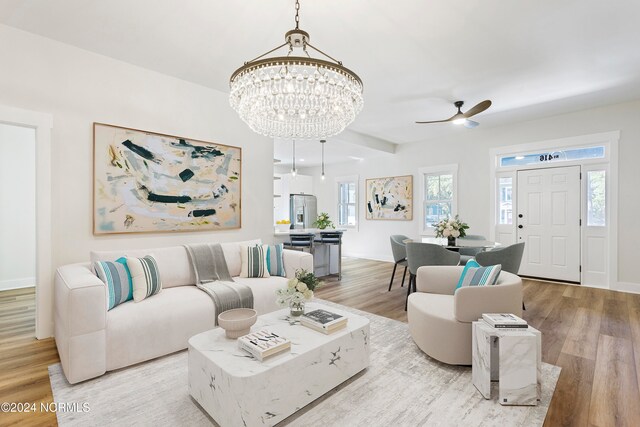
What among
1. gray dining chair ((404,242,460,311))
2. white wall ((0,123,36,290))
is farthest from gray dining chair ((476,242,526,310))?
white wall ((0,123,36,290))

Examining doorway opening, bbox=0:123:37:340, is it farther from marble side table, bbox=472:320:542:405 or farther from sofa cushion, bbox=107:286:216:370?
marble side table, bbox=472:320:542:405

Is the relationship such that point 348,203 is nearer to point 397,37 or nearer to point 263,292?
point 263,292

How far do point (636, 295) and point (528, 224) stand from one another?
163cm

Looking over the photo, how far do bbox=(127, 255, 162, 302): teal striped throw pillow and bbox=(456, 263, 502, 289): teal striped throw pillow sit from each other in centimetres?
271

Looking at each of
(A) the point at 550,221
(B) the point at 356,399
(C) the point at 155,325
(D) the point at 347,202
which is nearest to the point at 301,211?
(D) the point at 347,202

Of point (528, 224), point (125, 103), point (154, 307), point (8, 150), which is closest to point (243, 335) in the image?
point (154, 307)

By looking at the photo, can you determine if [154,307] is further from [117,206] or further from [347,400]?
[347,400]

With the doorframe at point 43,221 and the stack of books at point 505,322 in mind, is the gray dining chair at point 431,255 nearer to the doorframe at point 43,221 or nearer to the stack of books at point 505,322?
the stack of books at point 505,322

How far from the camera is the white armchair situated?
2213 millimetres

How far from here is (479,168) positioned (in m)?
5.80

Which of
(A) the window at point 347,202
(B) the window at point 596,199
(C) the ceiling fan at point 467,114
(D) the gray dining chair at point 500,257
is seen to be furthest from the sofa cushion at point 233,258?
(B) the window at point 596,199

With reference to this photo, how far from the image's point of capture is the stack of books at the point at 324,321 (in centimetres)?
204

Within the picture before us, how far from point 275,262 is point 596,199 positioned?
16.5 feet

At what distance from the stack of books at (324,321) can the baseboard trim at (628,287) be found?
4.85 m
